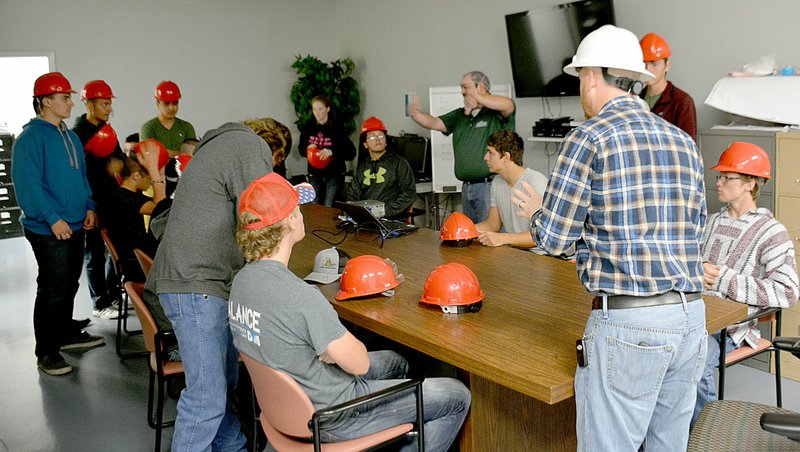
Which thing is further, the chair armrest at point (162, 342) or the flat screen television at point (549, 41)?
the flat screen television at point (549, 41)

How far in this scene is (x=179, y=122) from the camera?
6727mm

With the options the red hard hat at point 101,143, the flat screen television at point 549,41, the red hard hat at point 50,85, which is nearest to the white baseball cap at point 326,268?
the red hard hat at point 50,85

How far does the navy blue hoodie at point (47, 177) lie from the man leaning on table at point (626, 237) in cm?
352

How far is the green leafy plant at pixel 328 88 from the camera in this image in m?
9.15

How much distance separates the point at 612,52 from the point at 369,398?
125 cm

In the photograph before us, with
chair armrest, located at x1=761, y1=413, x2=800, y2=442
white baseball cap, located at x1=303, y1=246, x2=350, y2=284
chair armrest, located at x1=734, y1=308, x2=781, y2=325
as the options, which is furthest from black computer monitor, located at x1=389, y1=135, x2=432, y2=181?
chair armrest, located at x1=761, y1=413, x2=800, y2=442

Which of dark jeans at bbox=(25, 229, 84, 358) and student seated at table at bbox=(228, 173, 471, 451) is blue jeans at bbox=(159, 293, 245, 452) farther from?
dark jeans at bbox=(25, 229, 84, 358)

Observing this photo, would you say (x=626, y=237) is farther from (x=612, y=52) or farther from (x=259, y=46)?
(x=259, y=46)

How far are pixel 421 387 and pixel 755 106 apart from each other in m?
3.16

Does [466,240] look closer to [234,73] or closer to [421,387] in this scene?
[421,387]

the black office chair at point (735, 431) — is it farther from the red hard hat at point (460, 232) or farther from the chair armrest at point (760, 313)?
the red hard hat at point (460, 232)

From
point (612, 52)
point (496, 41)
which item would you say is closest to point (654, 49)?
point (496, 41)

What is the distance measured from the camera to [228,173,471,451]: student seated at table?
2.36m

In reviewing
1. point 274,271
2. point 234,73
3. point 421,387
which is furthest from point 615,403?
point 234,73
